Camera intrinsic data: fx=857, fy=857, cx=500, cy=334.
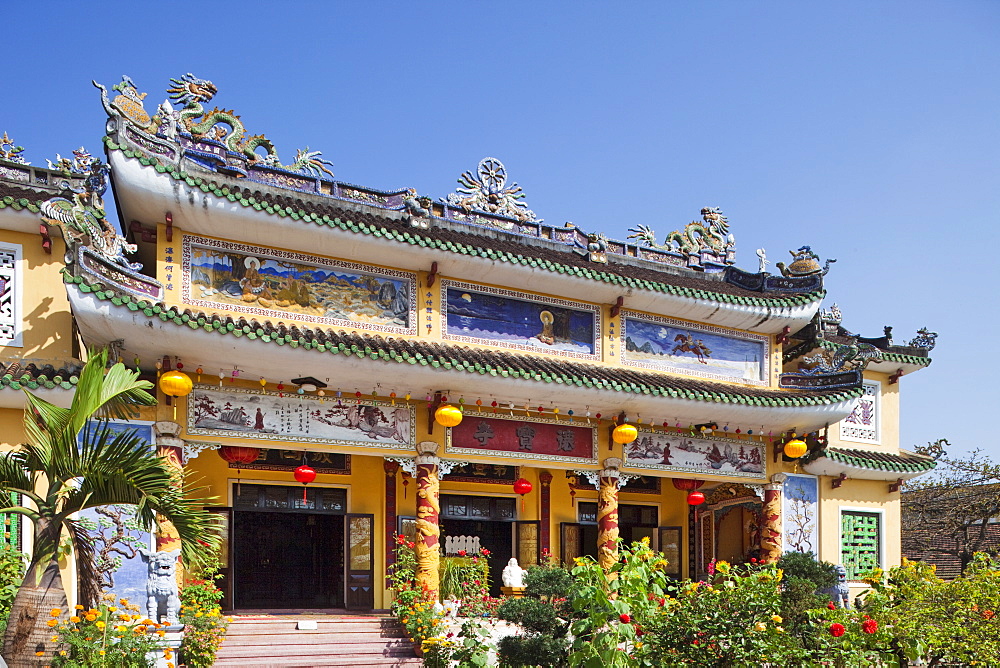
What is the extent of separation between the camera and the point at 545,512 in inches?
603

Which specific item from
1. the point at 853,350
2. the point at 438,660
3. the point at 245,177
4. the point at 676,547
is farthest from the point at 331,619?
the point at 853,350

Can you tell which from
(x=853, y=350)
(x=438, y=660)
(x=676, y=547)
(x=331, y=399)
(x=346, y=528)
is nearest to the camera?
(x=438, y=660)

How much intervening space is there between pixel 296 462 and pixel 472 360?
3828 mm

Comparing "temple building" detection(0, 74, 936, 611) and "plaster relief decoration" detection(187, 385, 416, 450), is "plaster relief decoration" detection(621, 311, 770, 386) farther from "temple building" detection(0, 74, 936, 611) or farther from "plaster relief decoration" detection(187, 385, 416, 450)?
"plaster relief decoration" detection(187, 385, 416, 450)

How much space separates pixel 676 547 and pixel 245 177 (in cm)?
1053

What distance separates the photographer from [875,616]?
29.0ft

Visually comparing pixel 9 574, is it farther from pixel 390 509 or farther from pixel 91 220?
pixel 390 509

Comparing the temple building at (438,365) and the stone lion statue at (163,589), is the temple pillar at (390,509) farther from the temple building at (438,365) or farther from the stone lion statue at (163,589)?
the stone lion statue at (163,589)

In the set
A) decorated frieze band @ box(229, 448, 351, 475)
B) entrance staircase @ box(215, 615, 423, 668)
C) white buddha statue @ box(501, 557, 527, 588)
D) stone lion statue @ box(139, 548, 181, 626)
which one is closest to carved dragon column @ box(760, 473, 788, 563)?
white buddha statue @ box(501, 557, 527, 588)

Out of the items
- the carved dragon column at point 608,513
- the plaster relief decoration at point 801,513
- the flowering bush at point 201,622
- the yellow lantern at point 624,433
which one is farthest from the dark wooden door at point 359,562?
the plaster relief decoration at point 801,513

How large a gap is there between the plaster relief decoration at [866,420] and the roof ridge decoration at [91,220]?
12.9 metres

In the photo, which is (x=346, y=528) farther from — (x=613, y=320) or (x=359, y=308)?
(x=613, y=320)

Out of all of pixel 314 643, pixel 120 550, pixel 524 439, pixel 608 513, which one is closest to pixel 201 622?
pixel 120 550

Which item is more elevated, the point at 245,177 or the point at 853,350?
the point at 245,177
